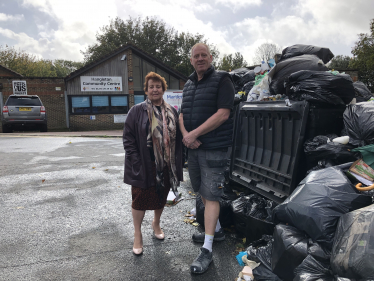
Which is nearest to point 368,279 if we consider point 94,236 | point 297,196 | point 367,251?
point 367,251

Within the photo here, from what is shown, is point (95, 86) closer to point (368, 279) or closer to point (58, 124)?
point (58, 124)

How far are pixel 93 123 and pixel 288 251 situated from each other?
18.5 metres

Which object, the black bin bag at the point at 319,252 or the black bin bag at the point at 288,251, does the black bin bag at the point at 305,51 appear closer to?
the black bin bag at the point at 288,251

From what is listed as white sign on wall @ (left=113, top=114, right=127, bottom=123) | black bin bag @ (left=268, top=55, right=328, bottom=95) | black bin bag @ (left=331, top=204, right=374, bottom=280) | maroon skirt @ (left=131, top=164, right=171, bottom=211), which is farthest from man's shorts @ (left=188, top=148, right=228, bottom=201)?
white sign on wall @ (left=113, top=114, right=127, bottom=123)

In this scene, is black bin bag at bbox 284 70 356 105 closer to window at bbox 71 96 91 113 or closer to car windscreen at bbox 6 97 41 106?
car windscreen at bbox 6 97 41 106

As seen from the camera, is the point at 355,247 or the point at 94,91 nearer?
the point at 355,247

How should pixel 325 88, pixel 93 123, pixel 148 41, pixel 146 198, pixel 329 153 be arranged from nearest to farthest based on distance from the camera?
pixel 329 153, pixel 146 198, pixel 325 88, pixel 93 123, pixel 148 41

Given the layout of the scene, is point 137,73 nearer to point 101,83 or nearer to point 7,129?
point 101,83

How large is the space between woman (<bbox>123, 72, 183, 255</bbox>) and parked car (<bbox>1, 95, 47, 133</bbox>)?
12.9 metres

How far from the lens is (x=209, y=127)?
8.27 ft

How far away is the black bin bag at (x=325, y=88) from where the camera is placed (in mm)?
2922

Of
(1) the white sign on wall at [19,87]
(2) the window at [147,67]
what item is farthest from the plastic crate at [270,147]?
(1) the white sign on wall at [19,87]

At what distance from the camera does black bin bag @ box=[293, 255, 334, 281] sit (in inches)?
66.9

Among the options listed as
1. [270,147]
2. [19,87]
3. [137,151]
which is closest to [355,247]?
[137,151]
